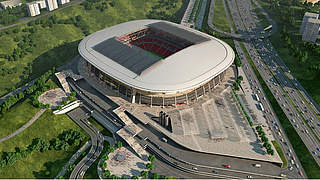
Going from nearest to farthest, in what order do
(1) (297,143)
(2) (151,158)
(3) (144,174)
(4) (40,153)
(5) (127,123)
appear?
(3) (144,174), (2) (151,158), (1) (297,143), (4) (40,153), (5) (127,123)

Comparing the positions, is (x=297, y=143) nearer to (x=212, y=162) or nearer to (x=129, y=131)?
(x=212, y=162)

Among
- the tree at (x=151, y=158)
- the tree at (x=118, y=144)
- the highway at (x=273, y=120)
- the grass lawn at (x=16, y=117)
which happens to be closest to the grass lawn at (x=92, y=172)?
the tree at (x=118, y=144)

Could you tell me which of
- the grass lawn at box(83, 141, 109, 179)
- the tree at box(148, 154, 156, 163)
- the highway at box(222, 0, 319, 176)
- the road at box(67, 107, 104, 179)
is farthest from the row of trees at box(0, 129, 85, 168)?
the highway at box(222, 0, 319, 176)

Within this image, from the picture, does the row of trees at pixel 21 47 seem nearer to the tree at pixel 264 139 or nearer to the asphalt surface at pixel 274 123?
the asphalt surface at pixel 274 123

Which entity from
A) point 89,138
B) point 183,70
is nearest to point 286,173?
point 183,70

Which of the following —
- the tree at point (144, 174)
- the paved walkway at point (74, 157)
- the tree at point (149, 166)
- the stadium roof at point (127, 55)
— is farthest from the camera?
the stadium roof at point (127, 55)

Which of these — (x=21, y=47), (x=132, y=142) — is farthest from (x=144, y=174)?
(x=21, y=47)

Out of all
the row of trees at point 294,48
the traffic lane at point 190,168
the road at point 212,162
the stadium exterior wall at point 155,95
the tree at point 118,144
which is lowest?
the traffic lane at point 190,168

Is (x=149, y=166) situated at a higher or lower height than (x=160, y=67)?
lower
